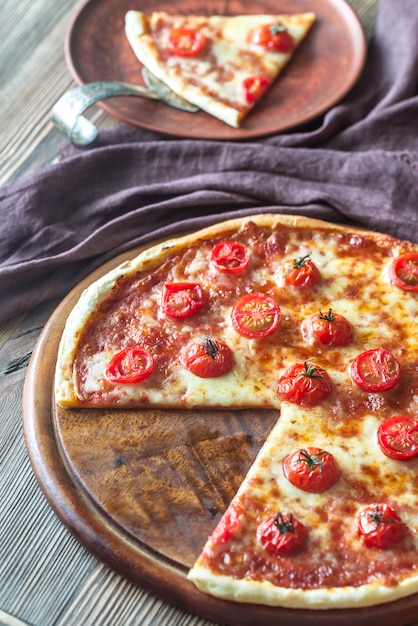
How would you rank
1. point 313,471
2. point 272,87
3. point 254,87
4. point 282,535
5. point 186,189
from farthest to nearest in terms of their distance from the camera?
point 272,87
point 254,87
point 186,189
point 313,471
point 282,535

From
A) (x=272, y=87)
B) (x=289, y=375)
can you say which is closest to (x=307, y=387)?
(x=289, y=375)

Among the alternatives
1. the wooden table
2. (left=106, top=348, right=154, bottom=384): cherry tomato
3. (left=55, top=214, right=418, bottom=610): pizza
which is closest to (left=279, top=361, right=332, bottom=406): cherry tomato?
(left=55, top=214, right=418, bottom=610): pizza

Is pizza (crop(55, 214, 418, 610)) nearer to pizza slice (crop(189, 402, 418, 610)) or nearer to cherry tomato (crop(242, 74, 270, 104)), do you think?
pizza slice (crop(189, 402, 418, 610))

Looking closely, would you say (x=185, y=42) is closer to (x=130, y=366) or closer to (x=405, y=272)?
(x=405, y=272)

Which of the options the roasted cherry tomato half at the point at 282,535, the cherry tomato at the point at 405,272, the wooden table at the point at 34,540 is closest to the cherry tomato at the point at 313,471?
the roasted cherry tomato half at the point at 282,535

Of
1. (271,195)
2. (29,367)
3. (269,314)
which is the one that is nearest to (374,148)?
(271,195)

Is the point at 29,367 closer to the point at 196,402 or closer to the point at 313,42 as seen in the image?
the point at 196,402

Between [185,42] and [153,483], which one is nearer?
[153,483]
